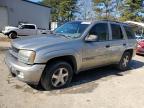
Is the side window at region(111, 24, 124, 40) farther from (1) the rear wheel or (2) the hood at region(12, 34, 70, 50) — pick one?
(2) the hood at region(12, 34, 70, 50)

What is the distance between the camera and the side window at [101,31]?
24.6 ft

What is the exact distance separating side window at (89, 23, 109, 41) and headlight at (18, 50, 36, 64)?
6.79ft

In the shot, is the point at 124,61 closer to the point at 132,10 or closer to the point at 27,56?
the point at 27,56

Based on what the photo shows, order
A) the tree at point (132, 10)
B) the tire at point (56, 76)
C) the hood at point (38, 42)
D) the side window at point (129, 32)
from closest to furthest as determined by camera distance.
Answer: the hood at point (38, 42) < the tire at point (56, 76) < the side window at point (129, 32) < the tree at point (132, 10)

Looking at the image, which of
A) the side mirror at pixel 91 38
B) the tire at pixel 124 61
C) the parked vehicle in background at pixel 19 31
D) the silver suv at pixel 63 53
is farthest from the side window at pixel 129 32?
the parked vehicle in background at pixel 19 31

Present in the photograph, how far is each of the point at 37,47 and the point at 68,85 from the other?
150 cm

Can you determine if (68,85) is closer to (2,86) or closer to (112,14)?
(2,86)

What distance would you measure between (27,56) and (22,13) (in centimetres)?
3015

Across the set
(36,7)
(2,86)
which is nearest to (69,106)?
(2,86)

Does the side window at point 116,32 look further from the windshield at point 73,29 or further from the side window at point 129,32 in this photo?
the windshield at point 73,29

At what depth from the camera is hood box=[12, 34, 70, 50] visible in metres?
6.12

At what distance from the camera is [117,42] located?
8.53 metres

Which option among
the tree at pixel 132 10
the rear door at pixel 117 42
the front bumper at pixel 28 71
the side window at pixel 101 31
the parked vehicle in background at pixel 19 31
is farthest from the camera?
the tree at pixel 132 10

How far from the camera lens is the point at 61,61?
6543 millimetres
